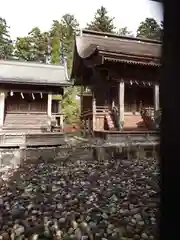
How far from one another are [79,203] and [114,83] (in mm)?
12559

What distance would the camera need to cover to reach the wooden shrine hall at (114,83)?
14.1m

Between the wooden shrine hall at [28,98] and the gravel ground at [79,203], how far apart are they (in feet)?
29.5

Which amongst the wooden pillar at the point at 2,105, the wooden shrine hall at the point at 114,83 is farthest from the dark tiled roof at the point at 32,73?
the wooden shrine hall at the point at 114,83

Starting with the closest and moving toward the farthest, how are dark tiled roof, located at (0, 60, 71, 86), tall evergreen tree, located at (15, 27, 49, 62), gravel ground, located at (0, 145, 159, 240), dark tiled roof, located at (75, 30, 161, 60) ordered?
gravel ground, located at (0, 145, 159, 240) → dark tiled roof, located at (0, 60, 71, 86) → dark tiled roof, located at (75, 30, 161, 60) → tall evergreen tree, located at (15, 27, 49, 62)

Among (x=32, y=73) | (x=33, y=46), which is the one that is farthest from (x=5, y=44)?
(x=32, y=73)

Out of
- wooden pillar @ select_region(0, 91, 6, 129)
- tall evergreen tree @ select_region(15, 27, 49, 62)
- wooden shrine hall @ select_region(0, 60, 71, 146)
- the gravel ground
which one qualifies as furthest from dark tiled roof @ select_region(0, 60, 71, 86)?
tall evergreen tree @ select_region(15, 27, 49, 62)

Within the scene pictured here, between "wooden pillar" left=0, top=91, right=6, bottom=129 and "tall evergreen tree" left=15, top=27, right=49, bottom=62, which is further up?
"tall evergreen tree" left=15, top=27, right=49, bottom=62

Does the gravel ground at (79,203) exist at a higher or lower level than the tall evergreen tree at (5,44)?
lower

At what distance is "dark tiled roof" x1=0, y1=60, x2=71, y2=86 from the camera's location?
1552cm

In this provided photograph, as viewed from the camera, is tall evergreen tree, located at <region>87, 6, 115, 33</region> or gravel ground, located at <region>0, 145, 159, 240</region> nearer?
gravel ground, located at <region>0, 145, 159, 240</region>

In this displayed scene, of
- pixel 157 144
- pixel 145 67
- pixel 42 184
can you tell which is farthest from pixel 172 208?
pixel 145 67

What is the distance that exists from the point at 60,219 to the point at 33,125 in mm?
13421

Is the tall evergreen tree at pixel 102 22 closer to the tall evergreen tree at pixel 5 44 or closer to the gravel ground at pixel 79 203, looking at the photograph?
the tall evergreen tree at pixel 5 44

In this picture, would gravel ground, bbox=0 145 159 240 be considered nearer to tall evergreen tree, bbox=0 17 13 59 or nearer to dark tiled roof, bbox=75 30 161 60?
dark tiled roof, bbox=75 30 161 60
